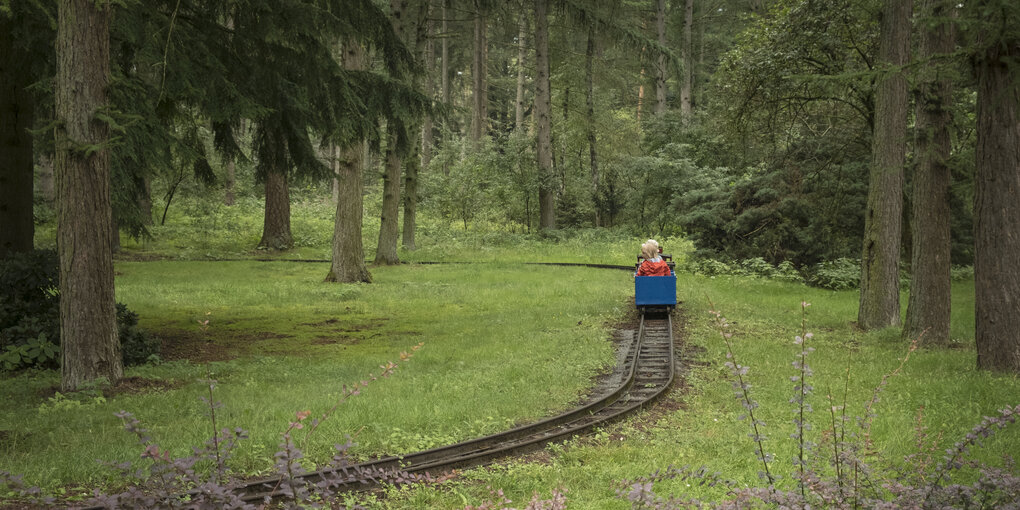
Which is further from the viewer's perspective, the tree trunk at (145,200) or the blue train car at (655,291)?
the blue train car at (655,291)

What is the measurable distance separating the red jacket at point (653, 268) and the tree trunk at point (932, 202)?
4739 mm

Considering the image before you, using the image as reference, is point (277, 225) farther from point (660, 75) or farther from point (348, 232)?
point (660, 75)

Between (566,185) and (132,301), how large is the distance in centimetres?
2943

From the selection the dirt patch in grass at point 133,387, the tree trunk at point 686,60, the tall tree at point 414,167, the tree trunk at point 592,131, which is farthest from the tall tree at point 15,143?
the tree trunk at point 686,60

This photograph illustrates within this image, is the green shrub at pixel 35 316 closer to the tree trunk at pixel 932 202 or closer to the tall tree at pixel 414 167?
the tall tree at pixel 414 167

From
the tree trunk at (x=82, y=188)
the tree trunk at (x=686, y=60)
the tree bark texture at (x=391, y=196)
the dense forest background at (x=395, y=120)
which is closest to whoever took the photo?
the tree trunk at (x=82, y=188)

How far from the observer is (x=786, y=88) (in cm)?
1725

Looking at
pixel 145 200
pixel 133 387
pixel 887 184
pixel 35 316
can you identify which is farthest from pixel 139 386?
pixel 887 184

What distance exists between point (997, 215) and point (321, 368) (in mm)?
9090

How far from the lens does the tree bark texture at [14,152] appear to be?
37.3 feet

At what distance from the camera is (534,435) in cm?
797

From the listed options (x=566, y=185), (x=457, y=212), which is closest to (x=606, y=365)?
(x=457, y=212)

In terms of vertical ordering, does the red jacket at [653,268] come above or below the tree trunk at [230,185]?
below

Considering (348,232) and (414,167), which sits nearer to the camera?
(348,232)
